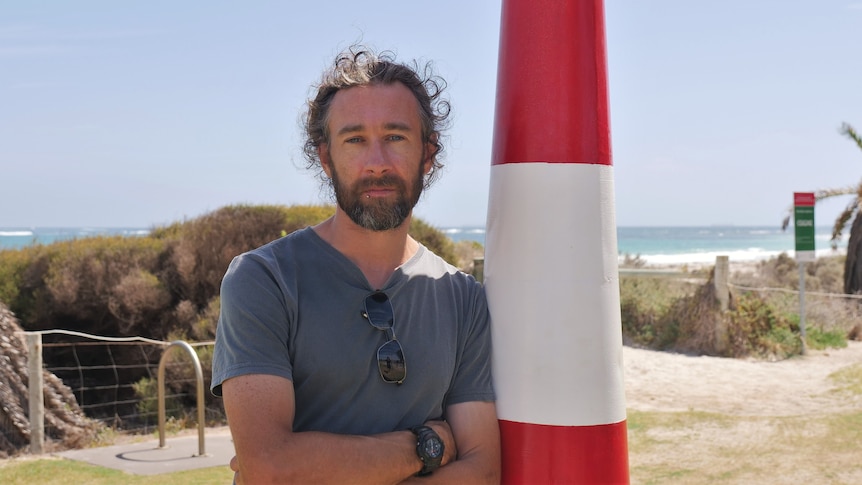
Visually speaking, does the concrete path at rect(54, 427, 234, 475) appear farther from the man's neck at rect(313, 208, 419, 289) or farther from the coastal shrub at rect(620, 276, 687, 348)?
the coastal shrub at rect(620, 276, 687, 348)

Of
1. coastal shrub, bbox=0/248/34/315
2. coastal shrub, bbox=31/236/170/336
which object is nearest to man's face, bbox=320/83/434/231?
coastal shrub, bbox=31/236/170/336

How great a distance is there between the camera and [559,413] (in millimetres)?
2336

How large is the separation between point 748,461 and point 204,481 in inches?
138

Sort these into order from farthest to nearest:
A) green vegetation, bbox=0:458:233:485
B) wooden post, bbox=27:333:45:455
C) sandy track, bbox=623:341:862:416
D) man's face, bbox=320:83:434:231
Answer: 1. sandy track, bbox=623:341:862:416
2. wooden post, bbox=27:333:45:455
3. green vegetation, bbox=0:458:233:485
4. man's face, bbox=320:83:434:231

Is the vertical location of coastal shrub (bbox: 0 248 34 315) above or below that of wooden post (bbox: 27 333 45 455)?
above

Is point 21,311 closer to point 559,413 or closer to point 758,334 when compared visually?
point 758,334

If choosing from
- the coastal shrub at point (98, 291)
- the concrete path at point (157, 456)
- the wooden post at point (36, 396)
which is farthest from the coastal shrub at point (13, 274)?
the concrete path at point (157, 456)

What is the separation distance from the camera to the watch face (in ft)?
6.91

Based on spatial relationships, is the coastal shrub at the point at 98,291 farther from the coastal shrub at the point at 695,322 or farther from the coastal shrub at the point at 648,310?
the coastal shrub at the point at 695,322

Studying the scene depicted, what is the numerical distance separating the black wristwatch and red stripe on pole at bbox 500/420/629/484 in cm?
31

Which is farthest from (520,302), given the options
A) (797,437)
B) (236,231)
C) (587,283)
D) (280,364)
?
(236,231)

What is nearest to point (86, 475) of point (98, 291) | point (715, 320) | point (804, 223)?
point (98, 291)

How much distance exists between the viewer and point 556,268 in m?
2.36

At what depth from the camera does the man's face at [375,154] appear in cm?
221
